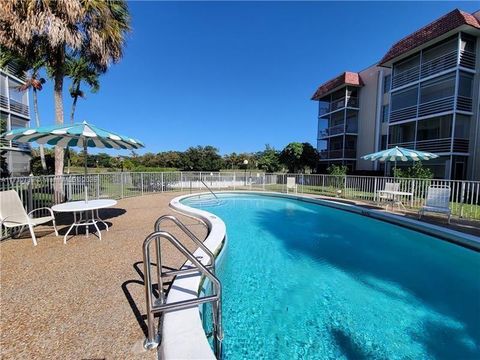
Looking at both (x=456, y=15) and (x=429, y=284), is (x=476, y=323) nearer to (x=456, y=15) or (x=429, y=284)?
(x=429, y=284)

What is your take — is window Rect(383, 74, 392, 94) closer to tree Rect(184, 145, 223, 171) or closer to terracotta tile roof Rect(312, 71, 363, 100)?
terracotta tile roof Rect(312, 71, 363, 100)

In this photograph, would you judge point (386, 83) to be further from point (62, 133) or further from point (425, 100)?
point (62, 133)

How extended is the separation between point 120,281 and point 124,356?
4.75ft

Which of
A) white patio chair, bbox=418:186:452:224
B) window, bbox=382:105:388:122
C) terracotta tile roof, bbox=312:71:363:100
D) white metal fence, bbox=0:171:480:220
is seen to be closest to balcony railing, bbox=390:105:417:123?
window, bbox=382:105:388:122

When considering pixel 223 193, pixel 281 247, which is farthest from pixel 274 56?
pixel 281 247

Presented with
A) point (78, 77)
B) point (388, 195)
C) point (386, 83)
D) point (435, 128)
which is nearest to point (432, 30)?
point (386, 83)

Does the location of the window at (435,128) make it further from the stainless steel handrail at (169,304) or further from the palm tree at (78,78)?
the palm tree at (78,78)

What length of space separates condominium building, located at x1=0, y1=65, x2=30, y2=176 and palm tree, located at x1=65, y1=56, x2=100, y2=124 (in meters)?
5.91

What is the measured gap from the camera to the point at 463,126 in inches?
609

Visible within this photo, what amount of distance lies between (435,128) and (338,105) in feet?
32.9

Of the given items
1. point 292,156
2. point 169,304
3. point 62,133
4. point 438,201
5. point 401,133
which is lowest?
point 169,304

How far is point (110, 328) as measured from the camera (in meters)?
2.32

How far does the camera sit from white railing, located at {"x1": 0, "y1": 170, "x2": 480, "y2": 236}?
624 centimetres

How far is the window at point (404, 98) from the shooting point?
18266mm
